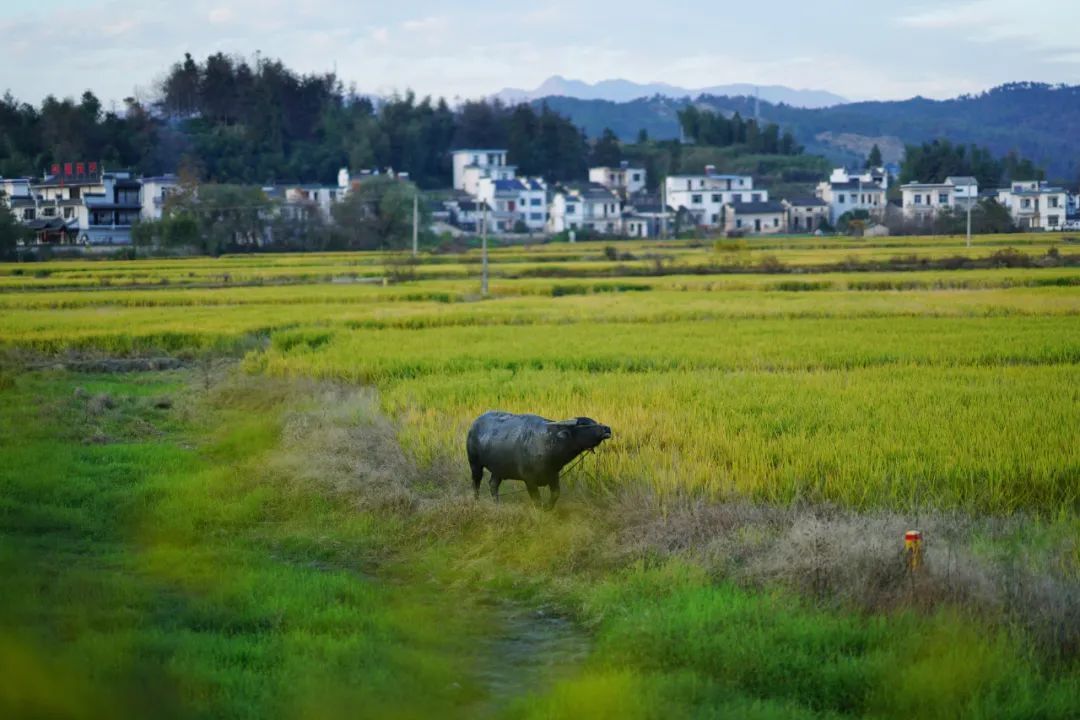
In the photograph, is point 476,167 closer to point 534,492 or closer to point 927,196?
point 927,196

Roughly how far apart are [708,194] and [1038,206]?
22.0 metres

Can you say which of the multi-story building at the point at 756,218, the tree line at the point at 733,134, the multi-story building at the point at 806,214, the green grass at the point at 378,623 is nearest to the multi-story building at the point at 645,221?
the multi-story building at the point at 756,218

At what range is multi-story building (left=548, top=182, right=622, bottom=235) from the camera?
7588cm

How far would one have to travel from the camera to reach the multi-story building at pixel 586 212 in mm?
75875

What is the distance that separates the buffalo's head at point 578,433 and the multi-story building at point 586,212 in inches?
2630

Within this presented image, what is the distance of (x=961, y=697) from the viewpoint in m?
4.95

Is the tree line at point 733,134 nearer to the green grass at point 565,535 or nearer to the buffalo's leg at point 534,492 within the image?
the green grass at point 565,535

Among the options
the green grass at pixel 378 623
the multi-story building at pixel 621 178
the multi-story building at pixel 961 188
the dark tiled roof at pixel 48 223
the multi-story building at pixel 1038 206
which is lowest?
the green grass at pixel 378 623

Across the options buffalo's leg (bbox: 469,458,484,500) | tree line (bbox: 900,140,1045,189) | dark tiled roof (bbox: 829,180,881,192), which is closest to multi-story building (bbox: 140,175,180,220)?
dark tiled roof (bbox: 829,180,881,192)

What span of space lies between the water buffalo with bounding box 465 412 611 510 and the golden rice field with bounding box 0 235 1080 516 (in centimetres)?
65

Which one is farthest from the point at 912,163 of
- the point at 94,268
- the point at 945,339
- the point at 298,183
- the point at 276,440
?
the point at 276,440

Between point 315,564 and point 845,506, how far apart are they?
12.1 ft

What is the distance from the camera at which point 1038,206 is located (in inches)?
3041

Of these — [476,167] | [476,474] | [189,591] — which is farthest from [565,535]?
[476,167]
